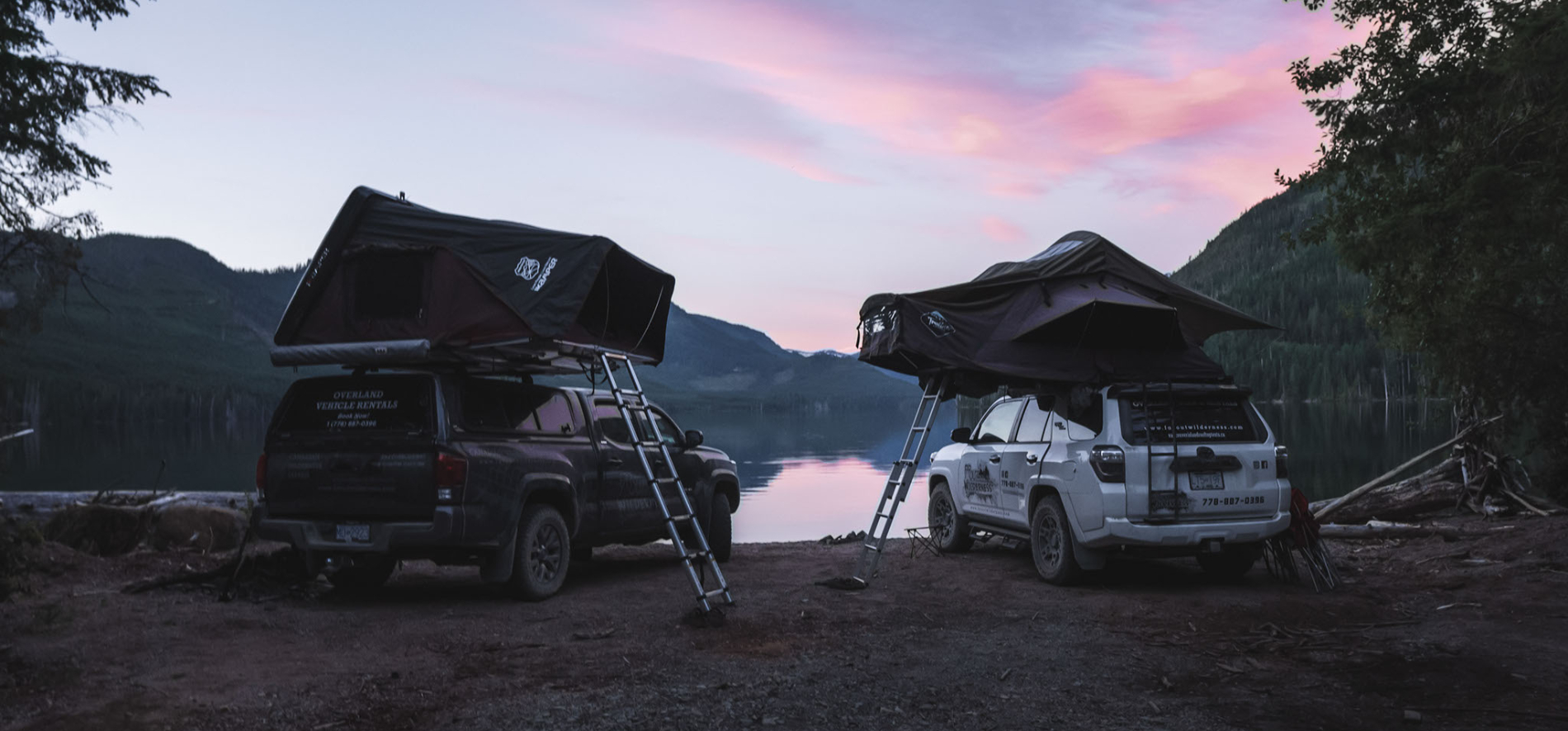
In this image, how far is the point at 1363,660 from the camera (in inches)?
273

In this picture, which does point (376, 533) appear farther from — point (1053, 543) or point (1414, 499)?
point (1414, 499)

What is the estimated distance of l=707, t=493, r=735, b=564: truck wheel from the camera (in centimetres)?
1265

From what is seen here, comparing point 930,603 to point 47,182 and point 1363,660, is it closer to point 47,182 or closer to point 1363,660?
point 1363,660

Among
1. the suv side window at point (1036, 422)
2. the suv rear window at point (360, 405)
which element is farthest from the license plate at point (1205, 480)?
the suv rear window at point (360, 405)

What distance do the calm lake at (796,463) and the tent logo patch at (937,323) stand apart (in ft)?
28.2

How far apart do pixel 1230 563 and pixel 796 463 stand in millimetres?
56966

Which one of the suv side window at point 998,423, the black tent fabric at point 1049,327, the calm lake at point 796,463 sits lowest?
the calm lake at point 796,463

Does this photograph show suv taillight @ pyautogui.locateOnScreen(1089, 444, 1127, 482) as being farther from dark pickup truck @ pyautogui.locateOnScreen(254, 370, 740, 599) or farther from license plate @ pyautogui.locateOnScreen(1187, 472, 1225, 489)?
dark pickup truck @ pyautogui.locateOnScreen(254, 370, 740, 599)

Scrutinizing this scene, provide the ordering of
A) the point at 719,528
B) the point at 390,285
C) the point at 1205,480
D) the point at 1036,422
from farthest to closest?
the point at 719,528
the point at 1036,422
the point at 1205,480
the point at 390,285

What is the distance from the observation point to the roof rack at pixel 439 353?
8953 millimetres

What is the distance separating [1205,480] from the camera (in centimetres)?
984

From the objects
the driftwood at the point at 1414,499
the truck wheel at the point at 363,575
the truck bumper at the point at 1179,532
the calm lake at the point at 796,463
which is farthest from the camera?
the calm lake at the point at 796,463

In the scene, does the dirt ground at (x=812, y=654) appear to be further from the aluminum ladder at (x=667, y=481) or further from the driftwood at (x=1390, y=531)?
the driftwood at (x=1390, y=531)

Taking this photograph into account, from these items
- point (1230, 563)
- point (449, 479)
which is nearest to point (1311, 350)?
point (1230, 563)
